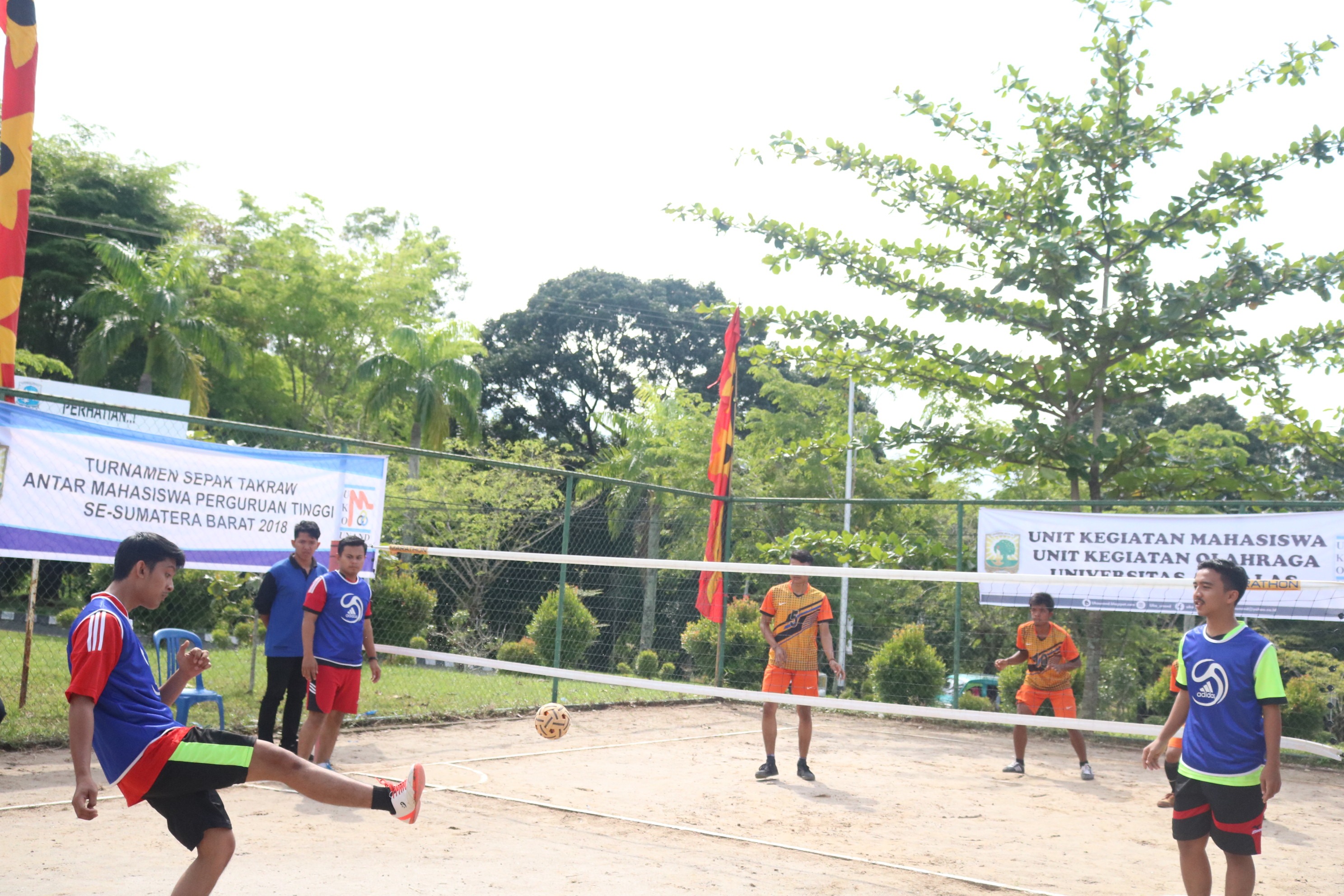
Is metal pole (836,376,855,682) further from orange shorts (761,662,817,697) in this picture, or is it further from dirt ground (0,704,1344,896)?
dirt ground (0,704,1344,896)

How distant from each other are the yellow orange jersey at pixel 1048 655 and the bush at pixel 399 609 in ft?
27.5

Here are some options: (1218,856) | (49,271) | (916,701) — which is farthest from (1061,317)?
(49,271)

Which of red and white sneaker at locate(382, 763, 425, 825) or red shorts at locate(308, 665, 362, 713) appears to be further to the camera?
red shorts at locate(308, 665, 362, 713)

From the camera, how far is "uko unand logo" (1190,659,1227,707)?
488 centimetres

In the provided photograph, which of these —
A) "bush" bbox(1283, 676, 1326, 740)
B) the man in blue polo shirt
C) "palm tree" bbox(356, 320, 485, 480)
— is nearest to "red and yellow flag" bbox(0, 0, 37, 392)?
the man in blue polo shirt

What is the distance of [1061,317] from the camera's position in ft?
43.7

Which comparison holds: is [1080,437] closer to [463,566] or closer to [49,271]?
[463,566]

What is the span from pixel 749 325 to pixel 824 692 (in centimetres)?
603

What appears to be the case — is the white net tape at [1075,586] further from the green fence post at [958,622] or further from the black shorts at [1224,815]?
the black shorts at [1224,815]

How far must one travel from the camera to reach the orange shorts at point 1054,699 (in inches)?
398

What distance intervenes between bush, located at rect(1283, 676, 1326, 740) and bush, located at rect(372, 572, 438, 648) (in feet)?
36.1

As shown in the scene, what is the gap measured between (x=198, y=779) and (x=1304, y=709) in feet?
40.1

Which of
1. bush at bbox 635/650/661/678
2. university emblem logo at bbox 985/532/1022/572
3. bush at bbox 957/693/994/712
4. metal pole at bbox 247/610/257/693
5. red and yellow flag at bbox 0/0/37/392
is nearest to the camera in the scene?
red and yellow flag at bbox 0/0/37/392

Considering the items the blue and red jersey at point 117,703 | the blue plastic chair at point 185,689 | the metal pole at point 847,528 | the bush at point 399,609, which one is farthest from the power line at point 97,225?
the blue and red jersey at point 117,703
